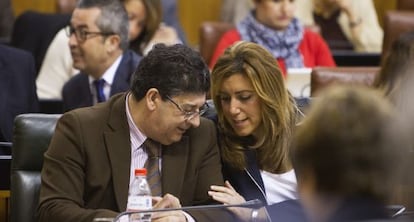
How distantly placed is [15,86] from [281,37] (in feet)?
5.41

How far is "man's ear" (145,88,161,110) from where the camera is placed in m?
3.36

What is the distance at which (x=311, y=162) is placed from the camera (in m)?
2.06

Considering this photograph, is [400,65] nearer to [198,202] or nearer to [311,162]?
[198,202]

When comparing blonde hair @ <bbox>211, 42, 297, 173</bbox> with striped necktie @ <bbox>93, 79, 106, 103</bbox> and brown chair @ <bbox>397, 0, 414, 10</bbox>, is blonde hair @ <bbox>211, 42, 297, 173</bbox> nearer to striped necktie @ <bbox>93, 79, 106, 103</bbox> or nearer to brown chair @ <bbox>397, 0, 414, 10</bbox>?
striped necktie @ <bbox>93, 79, 106, 103</bbox>

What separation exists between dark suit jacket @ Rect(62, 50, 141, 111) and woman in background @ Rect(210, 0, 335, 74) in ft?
2.96

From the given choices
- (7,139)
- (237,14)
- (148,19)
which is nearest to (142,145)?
(7,139)

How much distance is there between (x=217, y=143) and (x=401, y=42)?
98 centimetres

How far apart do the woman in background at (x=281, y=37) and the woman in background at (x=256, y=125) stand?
2035mm

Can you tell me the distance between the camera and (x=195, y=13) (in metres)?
7.73

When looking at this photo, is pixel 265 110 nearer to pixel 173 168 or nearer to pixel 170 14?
pixel 173 168

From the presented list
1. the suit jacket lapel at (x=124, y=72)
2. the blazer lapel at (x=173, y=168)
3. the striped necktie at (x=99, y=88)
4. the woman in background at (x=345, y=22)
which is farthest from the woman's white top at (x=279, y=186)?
the woman in background at (x=345, y=22)

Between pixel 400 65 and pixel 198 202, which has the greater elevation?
pixel 400 65

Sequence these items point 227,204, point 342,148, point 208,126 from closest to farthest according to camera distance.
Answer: point 342,148, point 227,204, point 208,126

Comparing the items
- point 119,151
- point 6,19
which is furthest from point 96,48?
point 6,19
